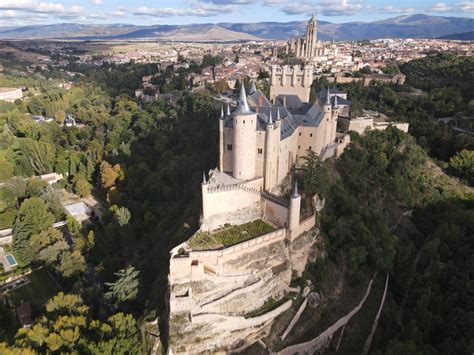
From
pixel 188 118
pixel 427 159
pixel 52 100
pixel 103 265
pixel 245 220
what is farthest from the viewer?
pixel 52 100

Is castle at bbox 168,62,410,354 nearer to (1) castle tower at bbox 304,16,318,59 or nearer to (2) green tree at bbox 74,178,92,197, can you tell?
(2) green tree at bbox 74,178,92,197

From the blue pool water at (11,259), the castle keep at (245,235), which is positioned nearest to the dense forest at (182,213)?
the blue pool water at (11,259)

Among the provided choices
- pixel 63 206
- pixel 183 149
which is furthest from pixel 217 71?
pixel 63 206

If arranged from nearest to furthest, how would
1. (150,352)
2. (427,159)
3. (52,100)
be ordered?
(150,352), (427,159), (52,100)

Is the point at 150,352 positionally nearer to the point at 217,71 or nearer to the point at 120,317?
the point at 120,317

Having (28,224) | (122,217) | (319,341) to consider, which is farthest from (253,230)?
(28,224)

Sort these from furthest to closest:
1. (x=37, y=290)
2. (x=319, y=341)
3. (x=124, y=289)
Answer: (x=37, y=290), (x=124, y=289), (x=319, y=341)

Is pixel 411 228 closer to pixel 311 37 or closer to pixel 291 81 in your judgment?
pixel 291 81
